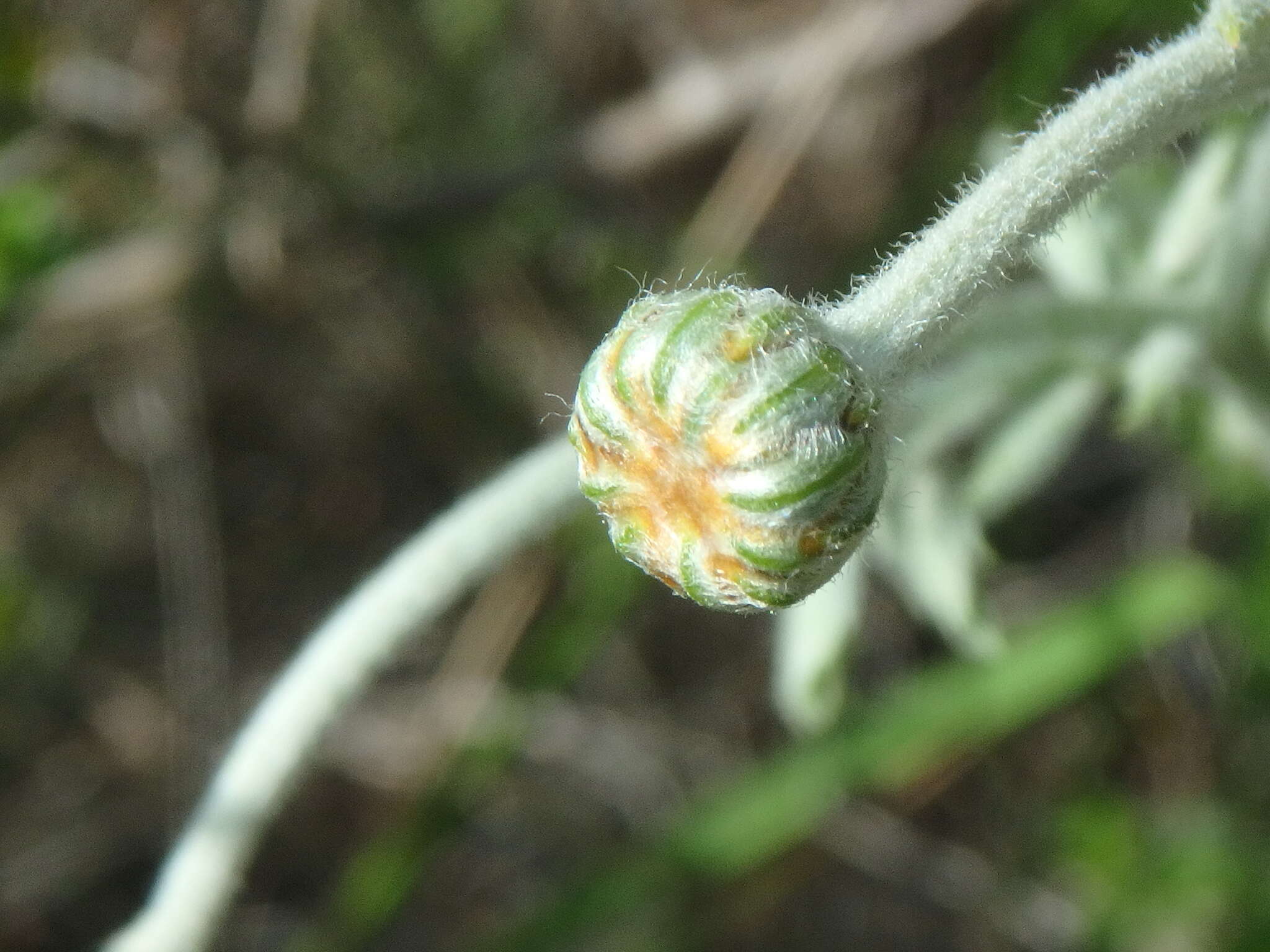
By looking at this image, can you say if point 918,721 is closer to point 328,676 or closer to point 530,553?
point 328,676

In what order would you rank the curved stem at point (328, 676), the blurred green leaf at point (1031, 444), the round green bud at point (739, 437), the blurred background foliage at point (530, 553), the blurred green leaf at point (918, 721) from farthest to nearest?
the blurred background foliage at point (530, 553) → the blurred green leaf at point (918, 721) → the blurred green leaf at point (1031, 444) → the curved stem at point (328, 676) → the round green bud at point (739, 437)

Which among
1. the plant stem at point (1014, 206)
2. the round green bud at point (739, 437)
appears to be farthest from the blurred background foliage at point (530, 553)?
the round green bud at point (739, 437)

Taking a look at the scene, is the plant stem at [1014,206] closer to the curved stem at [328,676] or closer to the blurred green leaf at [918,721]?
the curved stem at [328,676]

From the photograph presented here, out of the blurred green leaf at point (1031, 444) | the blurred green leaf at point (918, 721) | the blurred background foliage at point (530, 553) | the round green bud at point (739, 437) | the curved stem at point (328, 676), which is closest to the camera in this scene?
the round green bud at point (739, 437)

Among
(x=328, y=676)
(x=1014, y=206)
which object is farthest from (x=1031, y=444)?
(x=328, y=676)

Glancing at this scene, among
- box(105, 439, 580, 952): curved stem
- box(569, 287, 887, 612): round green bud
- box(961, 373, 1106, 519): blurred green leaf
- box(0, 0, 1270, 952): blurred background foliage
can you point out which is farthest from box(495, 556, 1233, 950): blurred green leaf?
box(569, 287, 887, 612): round green bud

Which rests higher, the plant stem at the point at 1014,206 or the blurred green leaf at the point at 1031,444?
the plant stem at the point at 1014,206
